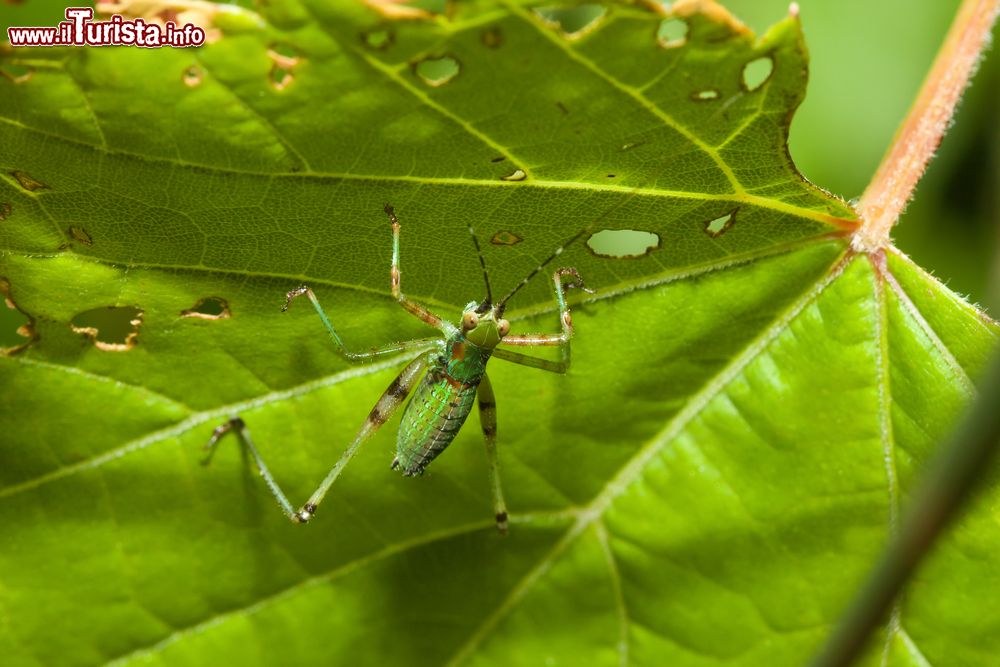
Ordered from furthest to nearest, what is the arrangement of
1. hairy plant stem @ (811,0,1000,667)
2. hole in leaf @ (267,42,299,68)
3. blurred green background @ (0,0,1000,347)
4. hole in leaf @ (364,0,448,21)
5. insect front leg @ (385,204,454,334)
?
blurred green background @ (0,0,1000,347)
insect front leg @ (385,204,454,334)
hole in leaf @ (267,42,299,68)
hole in leaf @ (364,0,448,21)
hairy plant stem @ (811,0,1000,667)

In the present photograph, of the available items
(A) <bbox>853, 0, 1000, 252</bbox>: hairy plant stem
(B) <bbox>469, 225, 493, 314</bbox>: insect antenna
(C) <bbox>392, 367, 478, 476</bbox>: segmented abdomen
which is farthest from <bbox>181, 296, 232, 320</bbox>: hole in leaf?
(A) <bbox>853, 0, 1000, 252</bbox>: hairy plant stem

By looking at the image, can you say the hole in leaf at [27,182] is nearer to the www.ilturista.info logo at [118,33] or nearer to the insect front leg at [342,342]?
the www.ilturista.info logo at [118,33]

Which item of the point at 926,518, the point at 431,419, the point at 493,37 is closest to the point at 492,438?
the point at 431,419

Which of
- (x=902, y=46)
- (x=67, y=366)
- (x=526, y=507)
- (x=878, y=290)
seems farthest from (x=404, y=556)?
(x=902, y=46)

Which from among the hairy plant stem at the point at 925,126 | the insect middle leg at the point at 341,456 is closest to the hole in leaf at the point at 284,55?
the insect middle leg at the point at 341,456

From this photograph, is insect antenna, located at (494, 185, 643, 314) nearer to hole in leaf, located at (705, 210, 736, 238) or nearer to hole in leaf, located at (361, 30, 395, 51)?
hole in leaf, located at (705, 210, 736, 238)

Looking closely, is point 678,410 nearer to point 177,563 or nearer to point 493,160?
point 493,160
